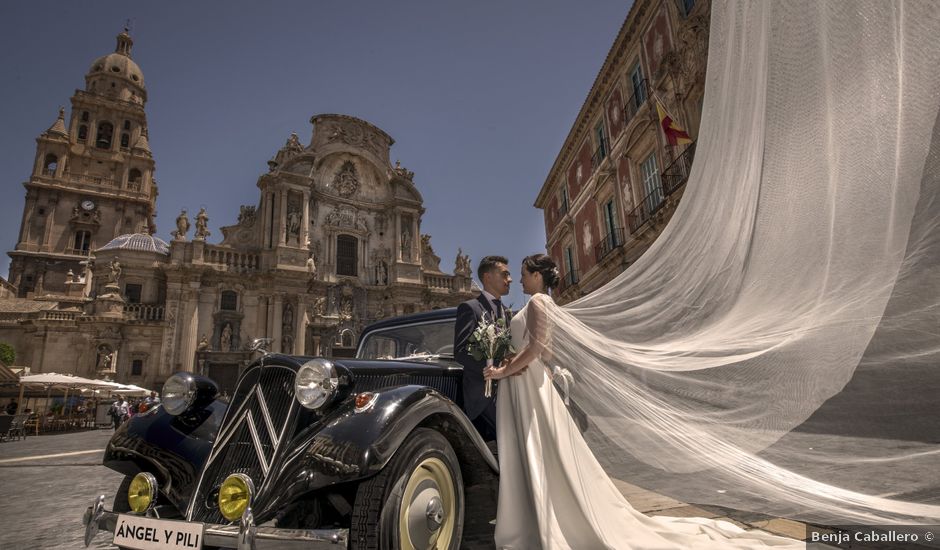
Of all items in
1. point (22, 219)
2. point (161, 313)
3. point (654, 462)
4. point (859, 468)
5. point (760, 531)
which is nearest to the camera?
point (859, 468)

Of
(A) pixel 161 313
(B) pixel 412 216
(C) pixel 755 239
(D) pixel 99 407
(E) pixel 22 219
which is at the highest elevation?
(E) pixel 22 219

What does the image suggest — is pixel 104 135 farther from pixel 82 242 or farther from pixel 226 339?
pixel 226 339

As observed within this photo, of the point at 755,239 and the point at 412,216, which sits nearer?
the point at 755,239

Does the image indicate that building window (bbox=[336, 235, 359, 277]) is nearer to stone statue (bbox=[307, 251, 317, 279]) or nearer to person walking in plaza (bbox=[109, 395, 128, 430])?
stone statue (bbox=[307, 251, 317, 279])

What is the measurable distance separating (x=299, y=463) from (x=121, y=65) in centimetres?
5641

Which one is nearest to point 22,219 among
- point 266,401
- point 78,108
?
point 78,108

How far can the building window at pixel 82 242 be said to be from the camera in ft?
112

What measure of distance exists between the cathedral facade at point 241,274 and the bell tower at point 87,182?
133 millimetres

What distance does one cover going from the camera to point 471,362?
2904mm

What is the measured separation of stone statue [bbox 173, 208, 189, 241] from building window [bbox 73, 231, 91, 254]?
2019cm

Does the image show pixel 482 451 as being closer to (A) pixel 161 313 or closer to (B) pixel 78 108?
(A) pixel 161 313

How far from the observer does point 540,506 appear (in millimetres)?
2145

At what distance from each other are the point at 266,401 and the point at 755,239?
2781 millimetres

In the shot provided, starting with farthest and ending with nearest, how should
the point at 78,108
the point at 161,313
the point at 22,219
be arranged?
1. the point at 78,108
2. the point at 22,219
3. the point at 161,313
